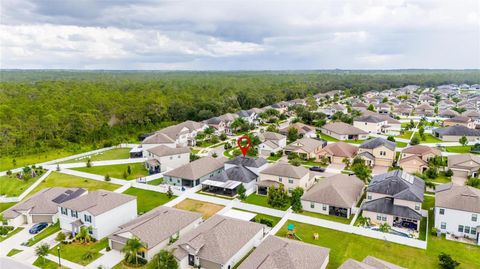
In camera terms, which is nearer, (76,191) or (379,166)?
(76,191)

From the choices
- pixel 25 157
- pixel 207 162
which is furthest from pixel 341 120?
pixel 25 157

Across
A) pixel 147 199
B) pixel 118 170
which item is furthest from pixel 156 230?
pixel 118 170

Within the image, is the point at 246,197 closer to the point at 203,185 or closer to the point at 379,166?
the point at 203,185

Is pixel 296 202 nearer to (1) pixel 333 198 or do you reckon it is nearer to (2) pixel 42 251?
(1) pixel 333 198

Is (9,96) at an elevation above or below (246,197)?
above

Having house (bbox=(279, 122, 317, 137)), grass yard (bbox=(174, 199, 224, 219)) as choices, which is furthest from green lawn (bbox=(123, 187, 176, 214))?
house (bbox=(279, 122, 317, 137))

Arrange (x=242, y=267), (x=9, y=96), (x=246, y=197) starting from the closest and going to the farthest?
(x=242, y=267) → (x=246, y=197) → (x=9, y=96)

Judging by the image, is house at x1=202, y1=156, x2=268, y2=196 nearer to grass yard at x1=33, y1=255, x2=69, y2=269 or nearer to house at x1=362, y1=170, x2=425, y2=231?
house at x1=362, y1=170, x2=425, y2=231

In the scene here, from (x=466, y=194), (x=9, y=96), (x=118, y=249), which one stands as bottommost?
(x=118, y=249)
